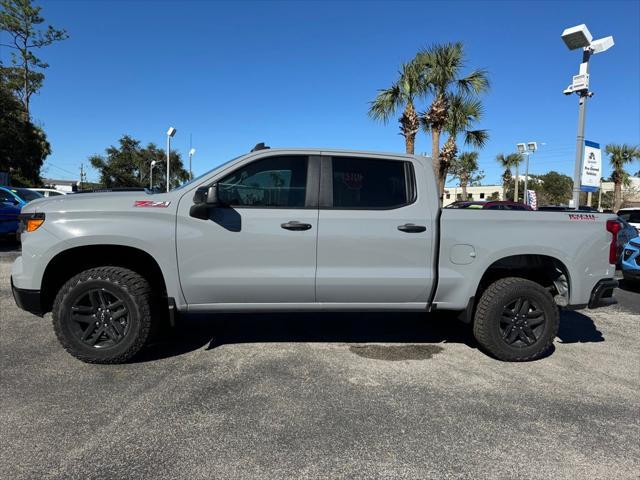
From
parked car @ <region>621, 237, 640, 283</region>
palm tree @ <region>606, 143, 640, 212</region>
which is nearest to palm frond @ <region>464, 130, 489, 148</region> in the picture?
parked car @ <region>621, 237, 640, 283</region>

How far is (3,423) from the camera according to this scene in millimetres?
3104

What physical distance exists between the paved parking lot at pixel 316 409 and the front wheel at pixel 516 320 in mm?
172

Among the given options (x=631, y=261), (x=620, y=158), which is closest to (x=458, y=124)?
(x=631, y=261)

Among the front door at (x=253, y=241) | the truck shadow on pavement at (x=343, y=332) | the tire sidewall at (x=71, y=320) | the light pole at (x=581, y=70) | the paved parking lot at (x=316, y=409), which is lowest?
the paved parking lot at (x=316, y=409)

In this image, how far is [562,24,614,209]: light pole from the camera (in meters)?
10.0

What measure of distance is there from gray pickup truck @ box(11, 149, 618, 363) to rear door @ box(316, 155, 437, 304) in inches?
0.4

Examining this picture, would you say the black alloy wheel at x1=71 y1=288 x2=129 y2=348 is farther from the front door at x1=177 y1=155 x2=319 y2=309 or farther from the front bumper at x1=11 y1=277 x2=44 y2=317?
the front door at x1=177 y1=155 x2=319 y2=309

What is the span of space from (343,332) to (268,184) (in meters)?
2.07

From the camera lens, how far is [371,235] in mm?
4148

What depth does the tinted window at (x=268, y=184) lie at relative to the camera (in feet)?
13.6

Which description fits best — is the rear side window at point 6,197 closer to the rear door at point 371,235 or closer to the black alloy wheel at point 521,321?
the rear door at point 371,235

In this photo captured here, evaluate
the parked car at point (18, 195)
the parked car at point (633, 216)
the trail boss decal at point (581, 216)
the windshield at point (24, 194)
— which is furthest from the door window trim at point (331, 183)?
the parked car at point (633, 216)

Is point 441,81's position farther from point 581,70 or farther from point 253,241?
point 253,241

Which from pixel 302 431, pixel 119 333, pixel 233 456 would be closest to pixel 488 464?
pixel 302 431
